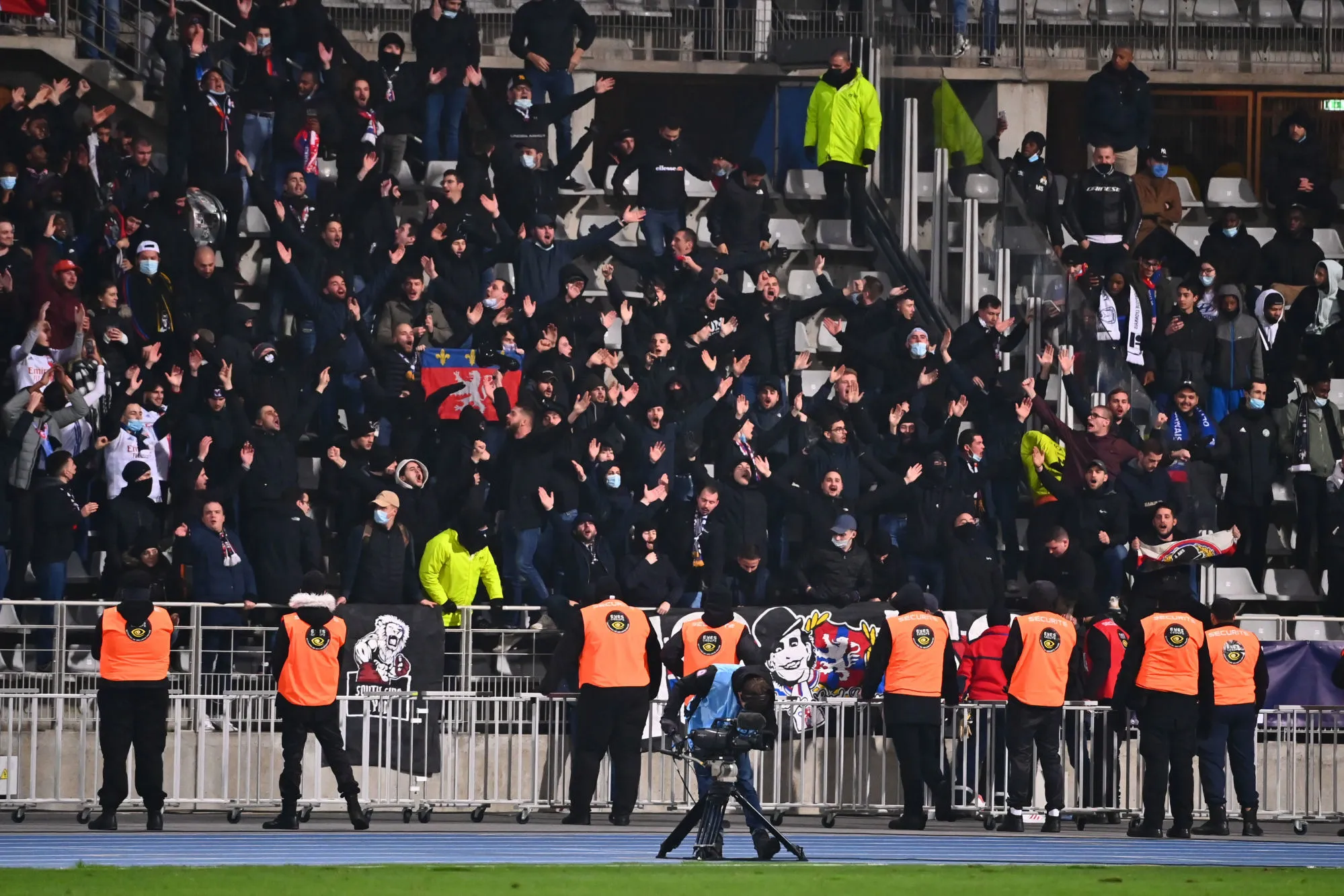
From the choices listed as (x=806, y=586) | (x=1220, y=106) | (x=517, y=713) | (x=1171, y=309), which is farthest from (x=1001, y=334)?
(x=1220, y=106)

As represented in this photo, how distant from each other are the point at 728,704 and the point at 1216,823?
4.55 metres

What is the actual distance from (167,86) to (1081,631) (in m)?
10.8

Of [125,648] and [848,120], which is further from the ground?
[848,120]

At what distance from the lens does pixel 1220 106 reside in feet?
105

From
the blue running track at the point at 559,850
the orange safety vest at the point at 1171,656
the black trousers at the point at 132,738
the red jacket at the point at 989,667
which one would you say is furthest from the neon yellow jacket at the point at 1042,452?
the black trousers at the point at 132,738

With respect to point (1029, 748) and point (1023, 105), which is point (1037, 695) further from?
point (1023, 105)

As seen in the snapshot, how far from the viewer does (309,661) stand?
17.1 metres

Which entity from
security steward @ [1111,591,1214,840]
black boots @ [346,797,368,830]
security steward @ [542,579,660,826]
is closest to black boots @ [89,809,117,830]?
black boots @ [346,797,368,830]

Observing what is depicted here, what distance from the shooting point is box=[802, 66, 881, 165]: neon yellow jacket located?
970 inches

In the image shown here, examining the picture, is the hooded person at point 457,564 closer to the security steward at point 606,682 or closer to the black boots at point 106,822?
the security steward at point 606,682

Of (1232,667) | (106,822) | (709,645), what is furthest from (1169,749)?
(106,822)

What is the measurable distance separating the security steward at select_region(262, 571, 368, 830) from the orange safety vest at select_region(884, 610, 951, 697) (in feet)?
13.4

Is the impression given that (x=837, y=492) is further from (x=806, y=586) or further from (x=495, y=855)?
(x=495, y=855)

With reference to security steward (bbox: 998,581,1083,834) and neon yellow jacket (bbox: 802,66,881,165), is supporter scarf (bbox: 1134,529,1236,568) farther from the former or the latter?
neon yellow jacket (bbox: 802,66,881,165)
